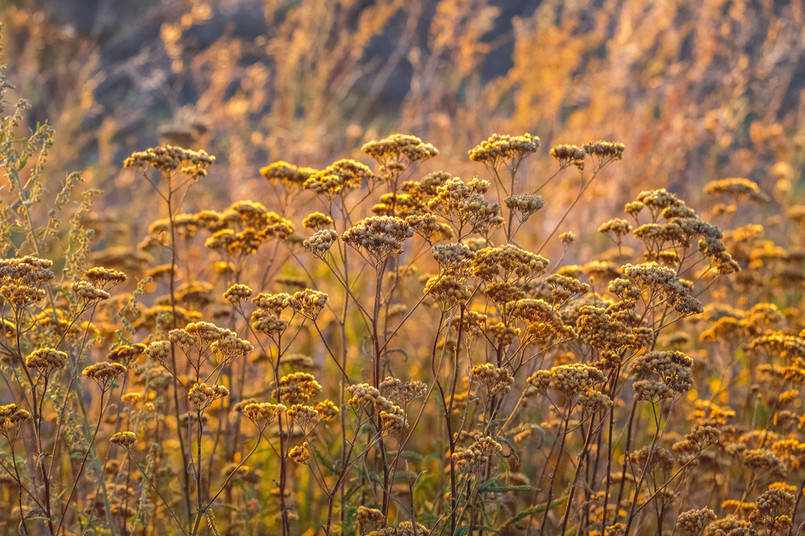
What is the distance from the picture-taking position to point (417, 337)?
7.24 metres

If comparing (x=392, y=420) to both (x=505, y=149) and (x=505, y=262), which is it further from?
(x=505, y=149)

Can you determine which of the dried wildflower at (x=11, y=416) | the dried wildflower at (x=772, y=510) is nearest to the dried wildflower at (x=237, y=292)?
the dried wildflower at (x=11, y=416)

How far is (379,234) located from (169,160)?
54.6 inches

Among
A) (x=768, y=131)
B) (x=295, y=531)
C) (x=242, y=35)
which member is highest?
(x=242, y=35)

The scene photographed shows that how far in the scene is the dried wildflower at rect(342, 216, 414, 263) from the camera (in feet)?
10.2

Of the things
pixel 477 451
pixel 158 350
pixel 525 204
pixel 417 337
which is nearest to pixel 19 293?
pixel 158 350

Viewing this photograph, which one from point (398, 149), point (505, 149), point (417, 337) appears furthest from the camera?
point (417, 337)

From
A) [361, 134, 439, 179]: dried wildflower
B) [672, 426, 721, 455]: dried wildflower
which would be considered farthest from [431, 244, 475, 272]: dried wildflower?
[672, 426, 721, 455]: dried wildflower

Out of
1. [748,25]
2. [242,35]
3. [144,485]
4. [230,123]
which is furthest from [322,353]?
[242,35]

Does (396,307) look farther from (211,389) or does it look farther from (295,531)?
(211,389)

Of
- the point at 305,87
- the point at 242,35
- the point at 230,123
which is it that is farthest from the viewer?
the point at 242,35

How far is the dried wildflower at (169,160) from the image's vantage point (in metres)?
3.74

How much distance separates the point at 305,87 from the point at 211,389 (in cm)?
669

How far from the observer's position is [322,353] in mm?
6828
